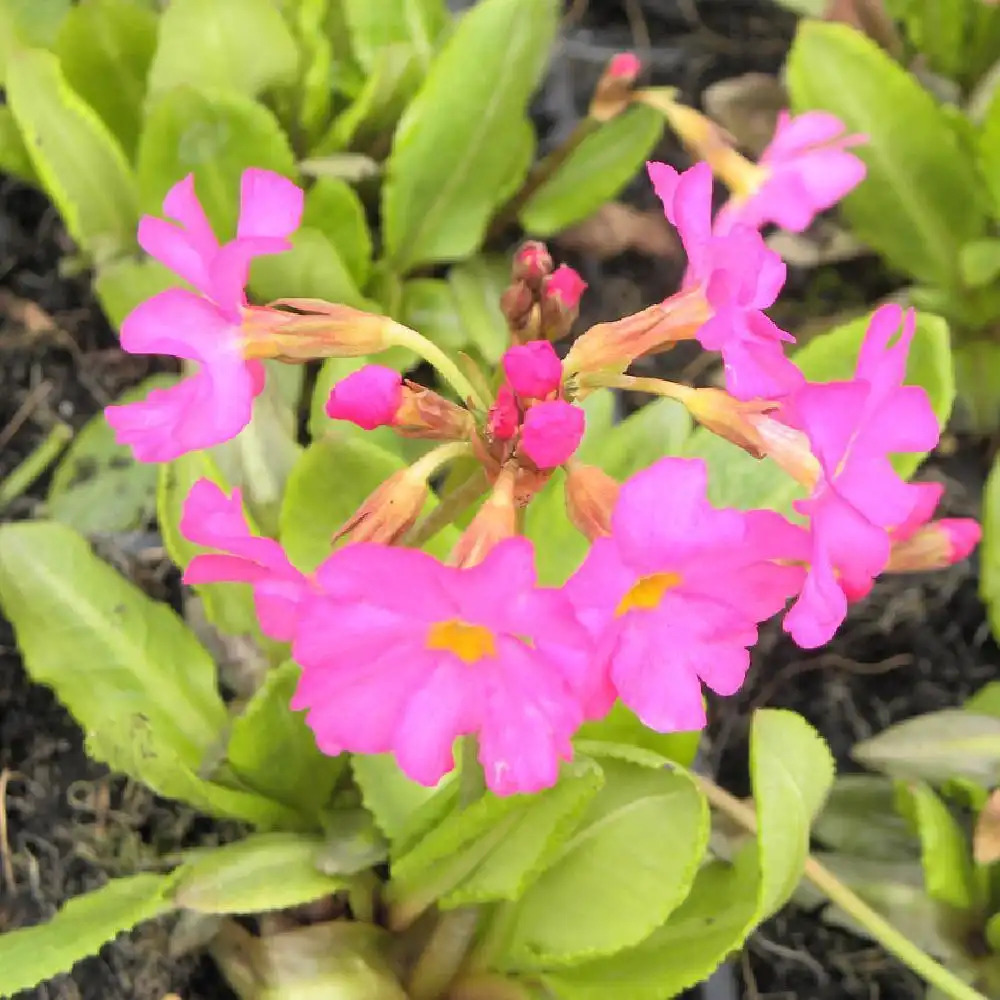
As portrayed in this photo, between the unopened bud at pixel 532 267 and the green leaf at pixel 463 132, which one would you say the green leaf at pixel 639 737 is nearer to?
the unopened bud at pixel 532 267

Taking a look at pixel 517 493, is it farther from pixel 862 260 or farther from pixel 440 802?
pixel 862 260

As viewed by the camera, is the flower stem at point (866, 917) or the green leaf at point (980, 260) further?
the green leaf at point (980, 260)

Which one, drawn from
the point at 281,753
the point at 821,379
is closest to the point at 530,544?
the point at 281,753

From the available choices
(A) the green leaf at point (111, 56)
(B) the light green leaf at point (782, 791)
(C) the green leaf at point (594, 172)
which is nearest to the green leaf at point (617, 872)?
(B) the light green leaf at point (782, 791)

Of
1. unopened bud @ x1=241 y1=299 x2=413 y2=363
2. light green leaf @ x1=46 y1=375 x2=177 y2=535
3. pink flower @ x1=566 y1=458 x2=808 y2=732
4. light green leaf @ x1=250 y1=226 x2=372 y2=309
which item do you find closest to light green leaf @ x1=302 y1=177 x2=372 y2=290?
light green leaf @ x1=250 y1=226 x2=372 y2=309

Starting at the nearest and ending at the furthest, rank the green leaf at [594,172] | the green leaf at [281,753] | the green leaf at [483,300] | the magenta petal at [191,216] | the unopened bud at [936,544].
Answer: the magenta petal at [191,216]
the green leaf at [281,753]
the unopened bud at [936,544]
the green leaf at [483,300]
the green leaf at [594,172]

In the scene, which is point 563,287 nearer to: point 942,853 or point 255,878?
point 255,878

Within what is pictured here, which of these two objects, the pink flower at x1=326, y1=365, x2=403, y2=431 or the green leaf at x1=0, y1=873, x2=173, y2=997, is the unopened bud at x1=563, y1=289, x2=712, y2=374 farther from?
the green leaf at x1=0, y1=873, x2=173, y2=997

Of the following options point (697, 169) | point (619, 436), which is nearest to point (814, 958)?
point (619, 436)

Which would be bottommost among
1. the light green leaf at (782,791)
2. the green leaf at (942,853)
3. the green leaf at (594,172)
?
the green leaf at (942,853)
